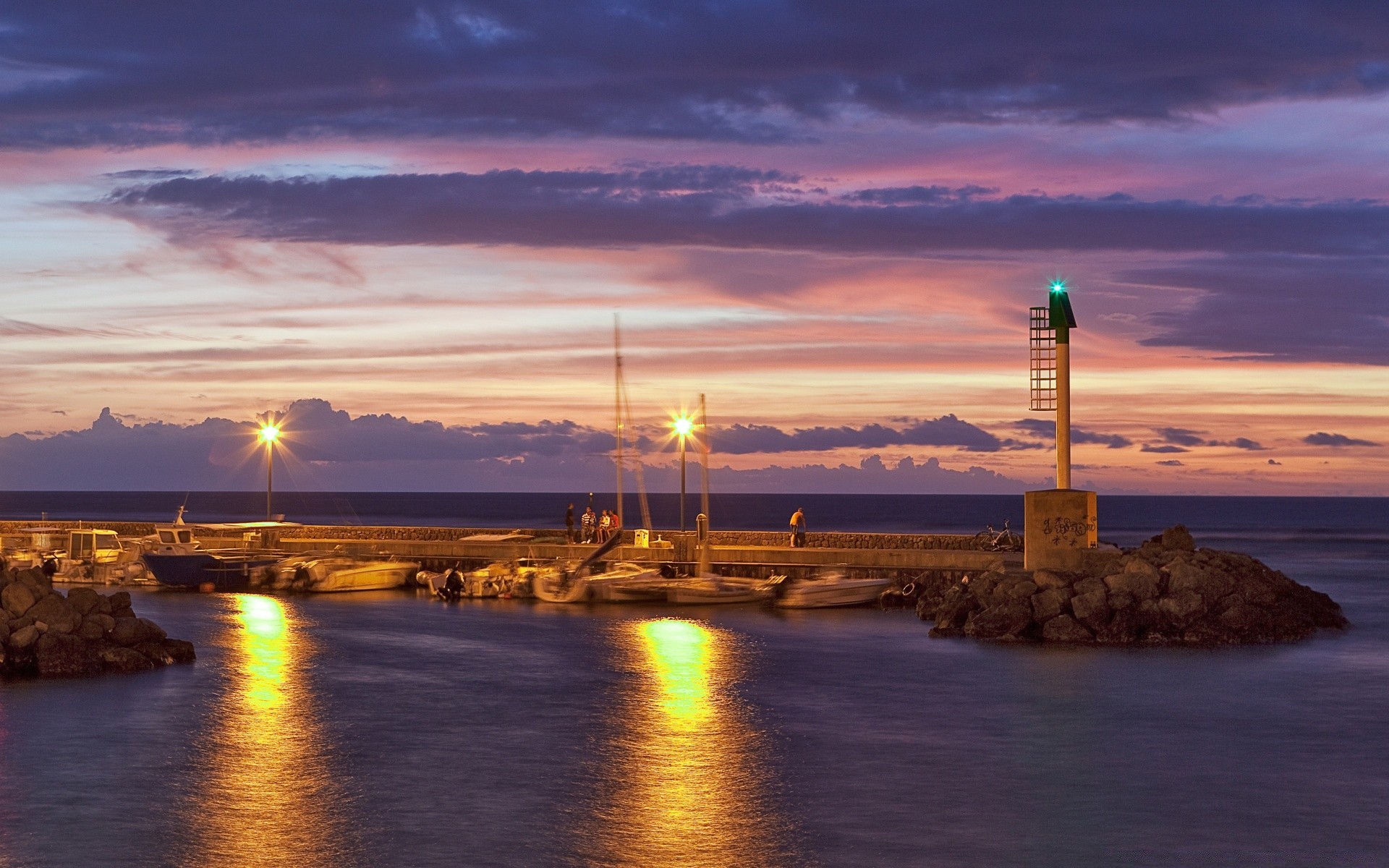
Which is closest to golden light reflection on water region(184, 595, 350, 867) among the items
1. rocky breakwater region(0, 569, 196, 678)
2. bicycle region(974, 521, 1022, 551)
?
rocky breakwater region(0, 569, 196, 678)

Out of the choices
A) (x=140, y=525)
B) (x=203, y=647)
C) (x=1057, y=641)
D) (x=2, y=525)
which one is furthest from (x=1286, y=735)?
(x=2, y=525)

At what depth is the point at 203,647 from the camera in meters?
41.9

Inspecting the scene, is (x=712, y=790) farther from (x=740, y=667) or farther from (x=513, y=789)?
(x=740, y=667)

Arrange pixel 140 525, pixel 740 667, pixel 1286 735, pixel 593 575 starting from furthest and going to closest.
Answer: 1. pixel 140 525
2. pixel 593 575
3. pixel 740 667
4. pixel 1286 735

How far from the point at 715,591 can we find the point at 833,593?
4.39 m

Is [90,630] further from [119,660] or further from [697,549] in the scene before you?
[697,549]

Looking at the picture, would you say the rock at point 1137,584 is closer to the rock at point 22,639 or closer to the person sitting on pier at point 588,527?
the person sitting on pier at point 588,527

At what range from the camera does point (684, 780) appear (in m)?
24.4

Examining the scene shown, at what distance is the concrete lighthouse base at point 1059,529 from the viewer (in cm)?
4394

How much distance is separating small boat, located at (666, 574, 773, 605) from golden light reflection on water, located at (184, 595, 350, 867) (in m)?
17.5

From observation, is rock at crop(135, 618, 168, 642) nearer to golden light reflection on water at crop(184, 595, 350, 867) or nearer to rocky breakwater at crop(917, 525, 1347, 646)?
golden light reflection on water at crop(184, 595, 350, 867)

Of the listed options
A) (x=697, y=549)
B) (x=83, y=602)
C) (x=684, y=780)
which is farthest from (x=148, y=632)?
(x=697, y=549)

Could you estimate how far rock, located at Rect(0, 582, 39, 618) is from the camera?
35562 millimetres

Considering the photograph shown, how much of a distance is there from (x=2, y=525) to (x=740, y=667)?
189 ft
